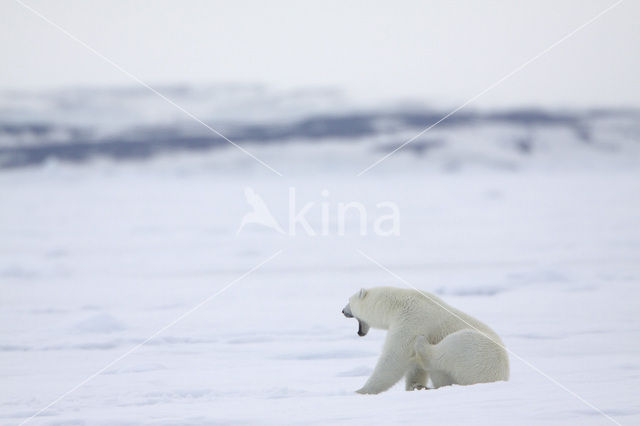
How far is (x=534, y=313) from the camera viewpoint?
769 centimetres

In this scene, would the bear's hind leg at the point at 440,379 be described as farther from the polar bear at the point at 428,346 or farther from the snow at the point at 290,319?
the snow at the point at 290,319

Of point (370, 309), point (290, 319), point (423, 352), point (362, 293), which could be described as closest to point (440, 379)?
point (423, 352)

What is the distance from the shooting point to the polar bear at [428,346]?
4215mm

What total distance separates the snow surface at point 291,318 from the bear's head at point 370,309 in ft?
1.21

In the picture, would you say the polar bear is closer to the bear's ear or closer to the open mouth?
the bear's ear

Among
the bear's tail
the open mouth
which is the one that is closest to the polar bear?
the bear's tail

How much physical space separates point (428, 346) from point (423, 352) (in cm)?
4

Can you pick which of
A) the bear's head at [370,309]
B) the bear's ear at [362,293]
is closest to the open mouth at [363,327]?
the bear's head at [370,309]

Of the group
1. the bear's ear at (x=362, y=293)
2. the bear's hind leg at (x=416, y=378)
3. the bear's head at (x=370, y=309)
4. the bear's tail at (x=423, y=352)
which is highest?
the bear's ear at (x=362, y=293)

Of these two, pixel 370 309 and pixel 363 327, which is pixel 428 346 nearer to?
pixel 370 309

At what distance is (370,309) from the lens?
16.3 feet

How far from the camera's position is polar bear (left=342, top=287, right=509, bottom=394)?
421 centimetres

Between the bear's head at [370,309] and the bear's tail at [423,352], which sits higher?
the bear's head at [370,309]

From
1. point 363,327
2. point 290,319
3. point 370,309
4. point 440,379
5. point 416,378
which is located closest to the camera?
point 440,379
